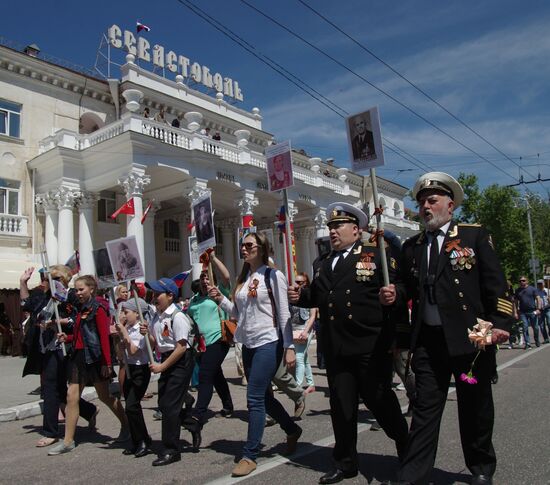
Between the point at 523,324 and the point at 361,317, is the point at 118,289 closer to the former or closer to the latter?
the point at 361,317

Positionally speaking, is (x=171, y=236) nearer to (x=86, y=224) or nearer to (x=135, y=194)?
(x=86, y=224)

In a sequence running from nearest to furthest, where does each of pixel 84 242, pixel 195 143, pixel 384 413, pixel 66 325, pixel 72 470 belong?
1. pixel 384 413
2. pixel 72 470
3. pixel 66 325
4. pixel 84 242
5. pixel 195 143

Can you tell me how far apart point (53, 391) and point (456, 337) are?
4652 mm

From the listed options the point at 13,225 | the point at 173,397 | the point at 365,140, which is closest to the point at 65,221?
the point at 13,225

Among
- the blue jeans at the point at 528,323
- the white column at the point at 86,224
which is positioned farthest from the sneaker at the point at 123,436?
the white column at the point at 86,224

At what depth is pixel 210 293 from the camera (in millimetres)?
4918

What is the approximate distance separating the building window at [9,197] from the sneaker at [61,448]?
1796cm

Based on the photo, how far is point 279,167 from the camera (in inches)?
338

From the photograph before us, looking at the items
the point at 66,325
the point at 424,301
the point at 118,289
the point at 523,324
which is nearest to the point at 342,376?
the point at 424,301

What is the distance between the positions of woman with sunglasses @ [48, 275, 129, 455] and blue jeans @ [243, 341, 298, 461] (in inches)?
73.0

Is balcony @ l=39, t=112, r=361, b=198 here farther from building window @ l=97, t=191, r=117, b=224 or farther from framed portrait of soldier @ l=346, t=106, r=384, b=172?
framed portrait of soldier @ l=346, t=106, r=384, b=172

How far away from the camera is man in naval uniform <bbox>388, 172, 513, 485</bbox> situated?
3.44m

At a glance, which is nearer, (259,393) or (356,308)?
(356,308)

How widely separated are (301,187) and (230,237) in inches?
196
